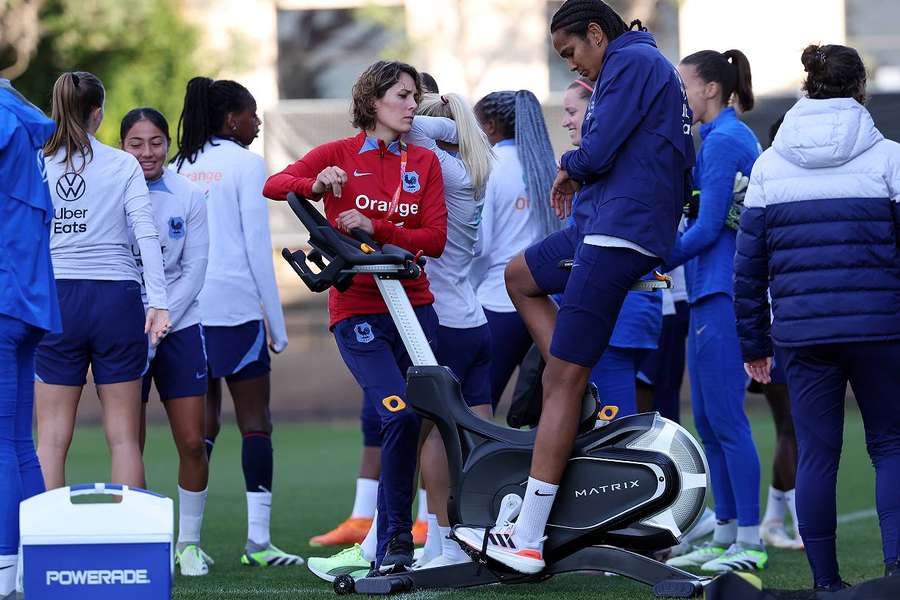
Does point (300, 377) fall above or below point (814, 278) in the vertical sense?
below

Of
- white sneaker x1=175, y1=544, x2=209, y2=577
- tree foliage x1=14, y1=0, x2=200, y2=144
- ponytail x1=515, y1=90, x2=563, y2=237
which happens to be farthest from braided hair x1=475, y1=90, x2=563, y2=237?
tree foliage x1=14, y1=0, x2=200, y2=144

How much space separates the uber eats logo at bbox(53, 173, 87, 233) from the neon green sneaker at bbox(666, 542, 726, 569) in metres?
2.92

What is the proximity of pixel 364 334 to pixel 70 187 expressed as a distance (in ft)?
4.38

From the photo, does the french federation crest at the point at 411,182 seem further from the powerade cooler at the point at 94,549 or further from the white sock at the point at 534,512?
the powerade cooler at the point at 94,549

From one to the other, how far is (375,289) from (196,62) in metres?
18.3

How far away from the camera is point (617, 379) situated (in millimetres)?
6324

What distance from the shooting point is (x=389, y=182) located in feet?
18.4

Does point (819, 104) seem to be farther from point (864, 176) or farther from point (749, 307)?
point (749, 307)

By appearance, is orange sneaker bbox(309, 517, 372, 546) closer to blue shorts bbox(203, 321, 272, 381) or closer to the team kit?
the team kit

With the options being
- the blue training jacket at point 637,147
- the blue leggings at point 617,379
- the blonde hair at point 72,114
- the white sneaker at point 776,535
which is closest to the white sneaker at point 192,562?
the blonde hair at point 72,114

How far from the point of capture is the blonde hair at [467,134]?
6012 mm

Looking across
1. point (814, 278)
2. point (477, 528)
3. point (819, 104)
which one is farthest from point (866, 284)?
point (477, 528)

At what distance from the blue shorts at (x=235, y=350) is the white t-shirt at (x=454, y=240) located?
1.21 metres

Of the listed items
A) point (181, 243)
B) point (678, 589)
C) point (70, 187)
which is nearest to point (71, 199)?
point (70, 187)
